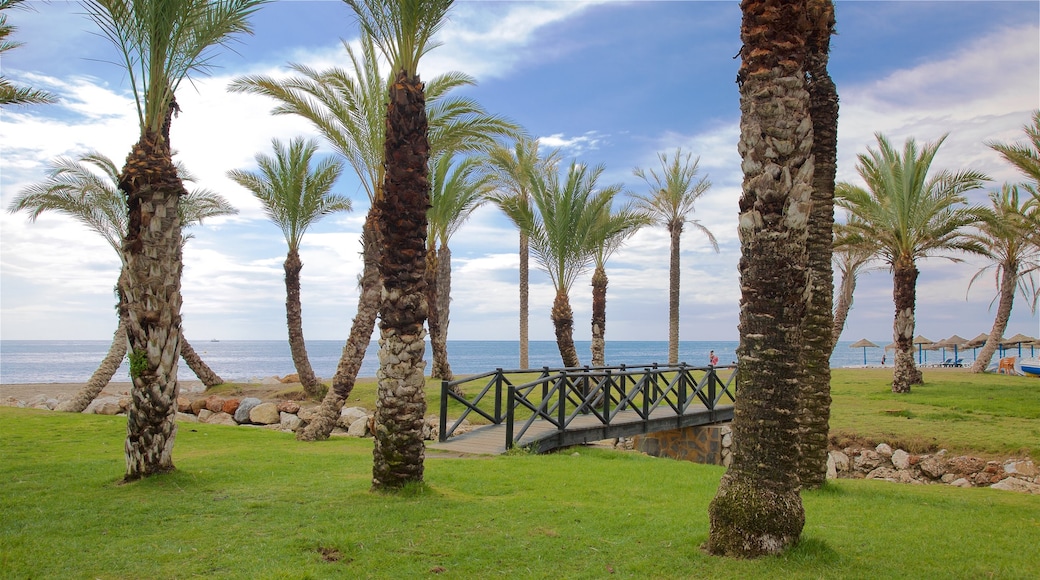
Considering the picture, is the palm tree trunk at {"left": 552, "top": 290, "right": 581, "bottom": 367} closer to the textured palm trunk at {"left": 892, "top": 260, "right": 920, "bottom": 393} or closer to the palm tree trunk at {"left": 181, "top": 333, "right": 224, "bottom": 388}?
the textured palm trunk at {"left": 892, "top": 260, "right": 920, "bottom": 393}

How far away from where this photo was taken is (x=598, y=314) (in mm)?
23516

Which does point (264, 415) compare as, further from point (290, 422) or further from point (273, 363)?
point (273, 363)

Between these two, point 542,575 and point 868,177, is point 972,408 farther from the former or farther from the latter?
Result: point 542,575

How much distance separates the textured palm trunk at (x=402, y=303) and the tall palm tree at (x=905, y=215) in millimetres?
18805

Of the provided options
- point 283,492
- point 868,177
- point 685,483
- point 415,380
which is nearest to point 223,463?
point 283,492

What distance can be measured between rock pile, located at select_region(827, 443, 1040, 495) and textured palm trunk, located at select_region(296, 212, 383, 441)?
32.4 ft

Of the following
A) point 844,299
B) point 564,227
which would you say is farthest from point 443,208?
point 844,299

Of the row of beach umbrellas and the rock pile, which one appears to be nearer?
the rock pile

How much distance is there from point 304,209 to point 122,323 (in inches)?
245

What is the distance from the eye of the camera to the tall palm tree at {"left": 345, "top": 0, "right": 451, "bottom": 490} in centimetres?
A: 766

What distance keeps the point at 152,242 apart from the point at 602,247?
16.9 metres

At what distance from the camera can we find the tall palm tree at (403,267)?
7.66 metres

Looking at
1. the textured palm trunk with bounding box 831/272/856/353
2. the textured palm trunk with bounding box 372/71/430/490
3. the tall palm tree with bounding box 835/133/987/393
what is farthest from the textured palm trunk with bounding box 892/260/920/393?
the textured palm trunk with bounding box 372/71/430/490

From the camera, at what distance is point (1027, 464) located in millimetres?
11805
